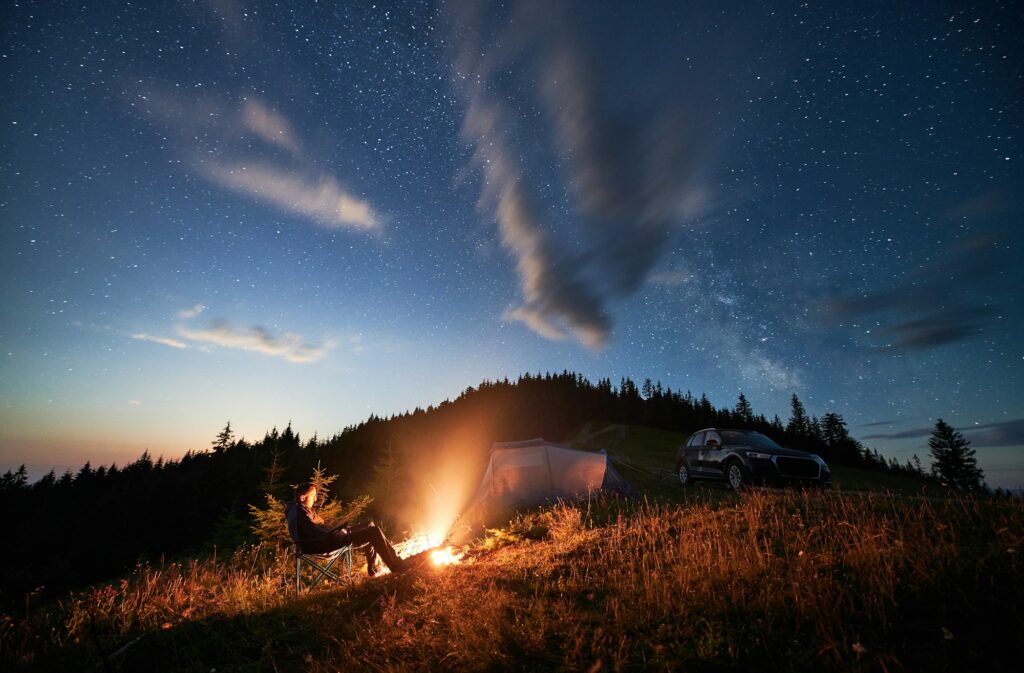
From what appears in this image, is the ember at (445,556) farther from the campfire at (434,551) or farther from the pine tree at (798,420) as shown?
the pine tree at (798,420)

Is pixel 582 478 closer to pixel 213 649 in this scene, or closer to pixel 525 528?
pixel 525 528

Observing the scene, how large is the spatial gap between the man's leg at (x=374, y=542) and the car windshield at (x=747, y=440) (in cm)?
969

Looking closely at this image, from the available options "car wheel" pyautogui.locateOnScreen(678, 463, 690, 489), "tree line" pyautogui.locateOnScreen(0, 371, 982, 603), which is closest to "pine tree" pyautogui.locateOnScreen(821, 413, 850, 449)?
"tree line" pyautogui.locateOnScreen(0, 371, 982, 603)

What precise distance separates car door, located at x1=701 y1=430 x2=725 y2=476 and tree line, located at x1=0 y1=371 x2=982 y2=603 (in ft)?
58.1

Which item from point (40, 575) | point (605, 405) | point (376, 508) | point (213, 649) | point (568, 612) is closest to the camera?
point (568, 612)

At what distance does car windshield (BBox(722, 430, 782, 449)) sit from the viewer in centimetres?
1131

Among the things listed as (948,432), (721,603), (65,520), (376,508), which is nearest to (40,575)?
(65,520)

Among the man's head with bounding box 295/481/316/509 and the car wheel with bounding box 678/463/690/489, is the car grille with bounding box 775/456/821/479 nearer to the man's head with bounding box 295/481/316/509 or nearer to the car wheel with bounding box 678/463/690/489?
the car wheel with bounding box 678/463/690/489

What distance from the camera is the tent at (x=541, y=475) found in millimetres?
16234

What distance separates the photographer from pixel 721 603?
3.45 metres

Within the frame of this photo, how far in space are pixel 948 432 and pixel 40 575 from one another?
105411 mm

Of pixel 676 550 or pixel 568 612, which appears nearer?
pixel 568 612

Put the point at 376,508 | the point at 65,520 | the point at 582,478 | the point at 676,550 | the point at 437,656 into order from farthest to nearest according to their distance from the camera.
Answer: the point at 65,520 → the point at 376,508 → the point at 582,478 → the point at 676,550 → the point at 437,656

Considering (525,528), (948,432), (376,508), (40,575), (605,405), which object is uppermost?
(605,405)
